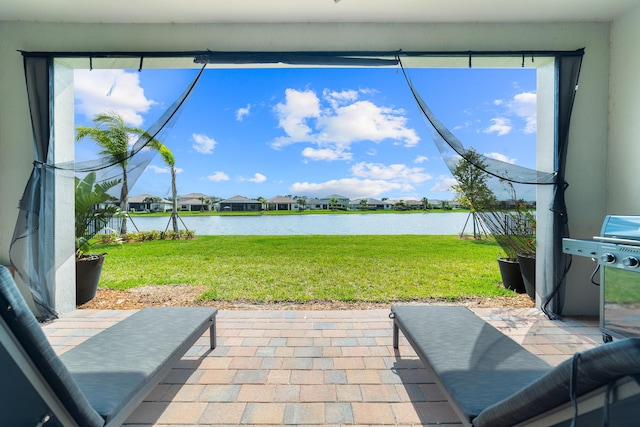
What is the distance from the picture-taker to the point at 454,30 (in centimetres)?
311

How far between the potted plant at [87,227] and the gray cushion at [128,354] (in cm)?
190

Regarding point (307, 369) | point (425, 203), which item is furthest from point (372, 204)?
point (307, 369)

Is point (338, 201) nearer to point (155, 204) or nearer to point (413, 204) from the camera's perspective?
point (413, 204)

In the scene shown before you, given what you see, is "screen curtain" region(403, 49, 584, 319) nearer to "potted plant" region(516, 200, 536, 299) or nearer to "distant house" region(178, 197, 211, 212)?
"potted plant" region(516, 200, 536, 299)

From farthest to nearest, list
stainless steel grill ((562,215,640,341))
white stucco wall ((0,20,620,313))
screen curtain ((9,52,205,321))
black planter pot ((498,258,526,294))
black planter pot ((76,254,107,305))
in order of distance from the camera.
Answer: black planter pot ((498,258,526,294))
black planter pot ((76,254,107,305))
white stucco wall ((0,20,620,313))
screen curtain ((9,52,205,321))
stainless steel grill ((562,215,640,341))

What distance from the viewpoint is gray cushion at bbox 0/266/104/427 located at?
85cm

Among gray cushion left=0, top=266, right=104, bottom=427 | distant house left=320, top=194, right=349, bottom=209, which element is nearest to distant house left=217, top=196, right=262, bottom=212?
distant house left=320, top=194, right=349, bottom=209

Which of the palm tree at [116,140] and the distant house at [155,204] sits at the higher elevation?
the palm tree at [116,140]

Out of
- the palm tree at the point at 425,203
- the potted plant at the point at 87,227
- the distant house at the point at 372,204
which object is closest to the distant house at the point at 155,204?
the potted plant at the point at 87,227

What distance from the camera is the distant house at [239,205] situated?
1102 cm

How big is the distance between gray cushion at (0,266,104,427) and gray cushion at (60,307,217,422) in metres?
0.13

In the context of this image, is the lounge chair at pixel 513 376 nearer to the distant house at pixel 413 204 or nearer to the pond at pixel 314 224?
the pond at pixel 314 224

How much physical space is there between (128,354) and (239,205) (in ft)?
31.6

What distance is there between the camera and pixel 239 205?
36.2ft
